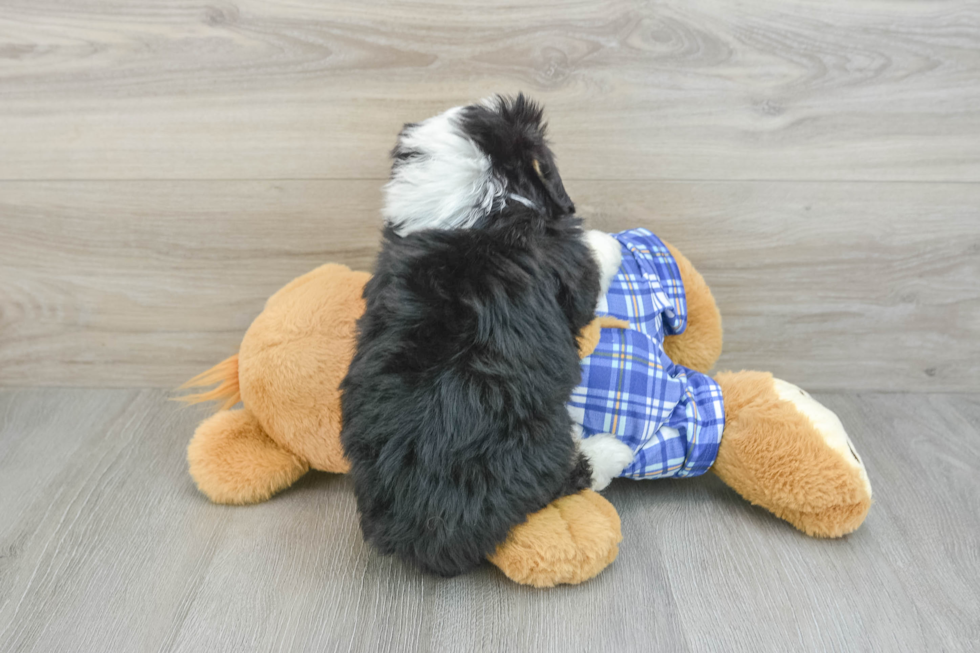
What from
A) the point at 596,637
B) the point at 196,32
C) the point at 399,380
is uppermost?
the point at 196,32

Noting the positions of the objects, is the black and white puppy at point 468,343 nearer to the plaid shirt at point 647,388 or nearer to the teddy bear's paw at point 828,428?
the plaid shirt at point 647,388

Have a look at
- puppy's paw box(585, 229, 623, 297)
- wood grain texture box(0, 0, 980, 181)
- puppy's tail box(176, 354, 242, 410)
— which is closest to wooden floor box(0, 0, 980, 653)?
wood grain texture box(0, 0, 980, 181)

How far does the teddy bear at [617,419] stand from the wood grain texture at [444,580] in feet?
0.14

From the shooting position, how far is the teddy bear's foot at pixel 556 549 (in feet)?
2.15

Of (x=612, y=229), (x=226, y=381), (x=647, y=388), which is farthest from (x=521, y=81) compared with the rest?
(x=226, y=381)

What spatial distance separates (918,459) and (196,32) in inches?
44.5

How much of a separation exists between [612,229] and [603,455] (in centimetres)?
39

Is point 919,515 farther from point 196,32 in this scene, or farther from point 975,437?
point 196,32

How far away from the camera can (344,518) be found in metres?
0.80

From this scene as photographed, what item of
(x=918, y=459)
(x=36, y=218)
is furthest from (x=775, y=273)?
(x=36, y=218)

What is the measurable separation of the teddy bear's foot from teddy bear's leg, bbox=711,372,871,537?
187mm

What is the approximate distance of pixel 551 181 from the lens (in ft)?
2.18

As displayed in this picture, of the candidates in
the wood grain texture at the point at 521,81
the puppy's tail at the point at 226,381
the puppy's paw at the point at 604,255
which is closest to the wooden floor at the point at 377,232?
the wood grain texture at the point at 521,81

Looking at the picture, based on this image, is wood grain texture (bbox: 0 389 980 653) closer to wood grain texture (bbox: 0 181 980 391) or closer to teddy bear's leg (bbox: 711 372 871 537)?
teddy bear's leg (bbox: 711 372 871 537)
